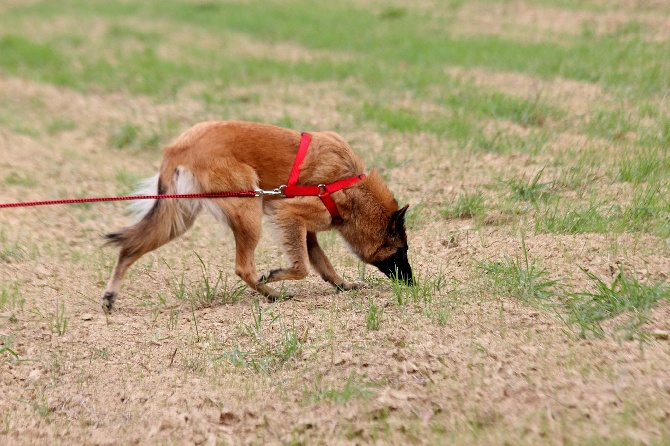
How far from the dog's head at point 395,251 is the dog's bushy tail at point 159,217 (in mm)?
1356

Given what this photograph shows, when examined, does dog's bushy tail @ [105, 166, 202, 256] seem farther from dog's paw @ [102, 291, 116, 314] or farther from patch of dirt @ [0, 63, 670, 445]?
patch of dirt @ [0, 63, 670, 445]

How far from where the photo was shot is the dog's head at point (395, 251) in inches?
220

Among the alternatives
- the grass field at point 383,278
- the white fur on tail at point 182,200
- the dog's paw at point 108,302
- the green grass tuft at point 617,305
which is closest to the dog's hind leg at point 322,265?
the grass field at point 383,278

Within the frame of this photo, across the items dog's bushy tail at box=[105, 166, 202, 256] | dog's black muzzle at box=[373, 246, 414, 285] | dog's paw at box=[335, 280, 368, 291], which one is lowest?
dog's paw at box=[335, 280, 368, 291]

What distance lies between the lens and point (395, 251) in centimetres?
564

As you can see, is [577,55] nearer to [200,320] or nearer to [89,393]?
[200,320]

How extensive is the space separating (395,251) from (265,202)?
100cm

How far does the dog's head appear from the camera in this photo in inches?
220

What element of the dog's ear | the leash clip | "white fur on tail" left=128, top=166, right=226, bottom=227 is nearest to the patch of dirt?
the dog's ear

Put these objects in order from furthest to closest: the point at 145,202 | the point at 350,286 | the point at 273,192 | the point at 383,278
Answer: the point at 383,278 → the point at 350,286 → the point at 145,202 → the point at 273,192

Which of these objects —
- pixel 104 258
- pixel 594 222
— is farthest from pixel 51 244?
pixel 594 222

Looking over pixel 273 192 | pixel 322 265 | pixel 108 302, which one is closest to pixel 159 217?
pixel 108 302

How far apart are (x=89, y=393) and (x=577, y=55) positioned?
937 centimetres

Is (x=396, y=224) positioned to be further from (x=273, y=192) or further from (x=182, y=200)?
(x=182, y=200)
